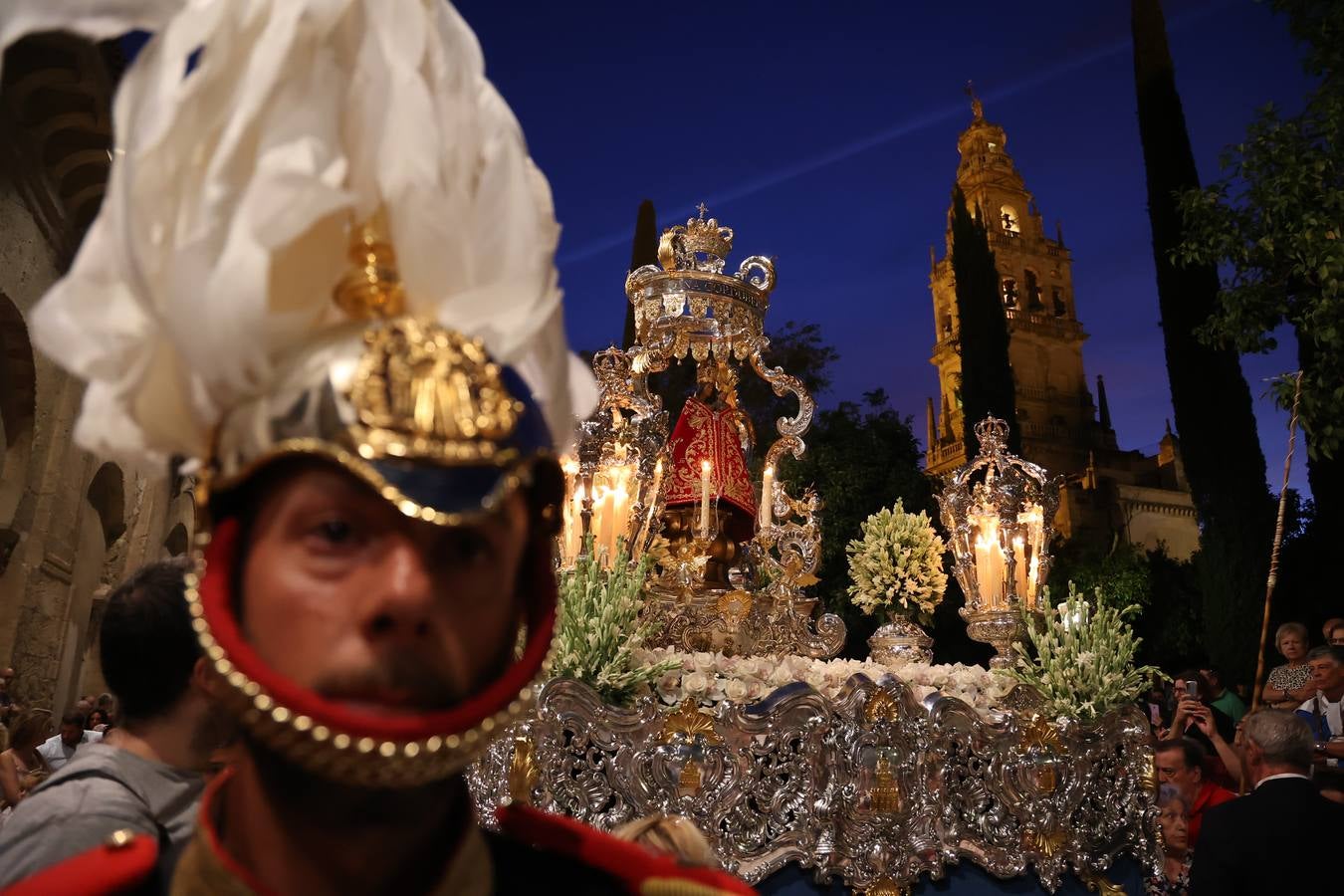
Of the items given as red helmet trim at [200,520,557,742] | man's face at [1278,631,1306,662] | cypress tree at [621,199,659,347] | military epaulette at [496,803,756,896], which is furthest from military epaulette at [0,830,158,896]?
cypress tree at [621,199,659,347]

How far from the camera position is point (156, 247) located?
1093 mm

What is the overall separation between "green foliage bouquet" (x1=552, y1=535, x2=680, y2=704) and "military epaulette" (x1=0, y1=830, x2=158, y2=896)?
122 inches

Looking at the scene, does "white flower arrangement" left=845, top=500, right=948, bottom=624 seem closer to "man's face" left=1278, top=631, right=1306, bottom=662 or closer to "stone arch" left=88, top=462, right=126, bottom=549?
"man's face" left=1278, top=631, right=1306, bottom=662

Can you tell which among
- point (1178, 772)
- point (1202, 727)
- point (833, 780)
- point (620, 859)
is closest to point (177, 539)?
point (833, 780)

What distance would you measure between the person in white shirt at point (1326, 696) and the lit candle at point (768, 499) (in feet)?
11.0

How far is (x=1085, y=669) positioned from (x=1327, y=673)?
1558 millimetres

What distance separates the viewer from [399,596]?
38.7 inches

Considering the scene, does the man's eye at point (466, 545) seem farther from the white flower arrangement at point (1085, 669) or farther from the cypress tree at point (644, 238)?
the cypress tree at point (644, 238)

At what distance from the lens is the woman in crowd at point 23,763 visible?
4703 mm

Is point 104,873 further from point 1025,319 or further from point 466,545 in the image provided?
point 1025,319

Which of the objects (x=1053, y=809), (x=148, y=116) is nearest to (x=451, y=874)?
(x=148, y=116)

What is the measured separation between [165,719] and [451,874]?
116 cm

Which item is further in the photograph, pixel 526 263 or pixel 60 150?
pixel 60 150

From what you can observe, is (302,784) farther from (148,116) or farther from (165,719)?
(165,719)
